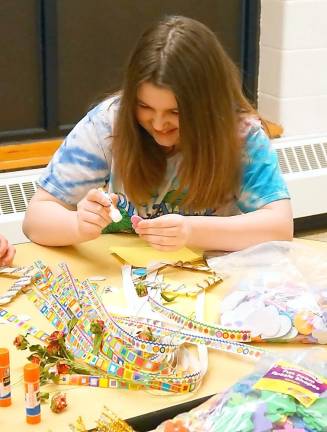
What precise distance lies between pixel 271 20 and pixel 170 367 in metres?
2.12

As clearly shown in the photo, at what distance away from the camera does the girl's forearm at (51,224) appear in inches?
59.6

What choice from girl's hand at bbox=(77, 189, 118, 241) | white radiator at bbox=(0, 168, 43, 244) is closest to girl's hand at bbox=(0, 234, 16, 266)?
girl's hand at bbox=(77, 189, 118, 241)

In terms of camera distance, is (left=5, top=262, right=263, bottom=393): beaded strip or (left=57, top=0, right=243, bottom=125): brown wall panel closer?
(left=5, top=262, right=263, bottom=393): beaded strip

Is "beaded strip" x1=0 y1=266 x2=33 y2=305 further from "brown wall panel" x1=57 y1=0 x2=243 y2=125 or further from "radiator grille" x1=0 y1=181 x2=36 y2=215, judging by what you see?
"brown wall panel" x1=57 y1=0 x2=243 y2=125

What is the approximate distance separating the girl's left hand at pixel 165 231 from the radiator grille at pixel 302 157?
1.60m

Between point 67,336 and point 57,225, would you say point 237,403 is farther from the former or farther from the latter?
point 57,225

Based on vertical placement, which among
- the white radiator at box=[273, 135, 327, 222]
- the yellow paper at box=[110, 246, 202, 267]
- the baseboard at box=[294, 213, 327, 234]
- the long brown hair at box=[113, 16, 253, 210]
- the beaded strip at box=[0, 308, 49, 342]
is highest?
the long brown hair at box=[113, 16, 253, 210]

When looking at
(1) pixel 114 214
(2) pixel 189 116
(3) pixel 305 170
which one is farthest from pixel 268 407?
(3) pixel 305 170

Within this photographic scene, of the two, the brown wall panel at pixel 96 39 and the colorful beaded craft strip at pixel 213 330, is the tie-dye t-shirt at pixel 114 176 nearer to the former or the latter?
the colorful beaded craft strip at pixel 213 330

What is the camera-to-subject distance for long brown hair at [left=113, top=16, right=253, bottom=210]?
4.70ft

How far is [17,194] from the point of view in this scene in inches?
101

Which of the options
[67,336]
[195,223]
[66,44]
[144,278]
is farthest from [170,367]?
[66,44]

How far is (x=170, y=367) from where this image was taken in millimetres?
1084

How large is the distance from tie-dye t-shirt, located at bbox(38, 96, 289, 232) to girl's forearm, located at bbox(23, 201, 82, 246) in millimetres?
49
